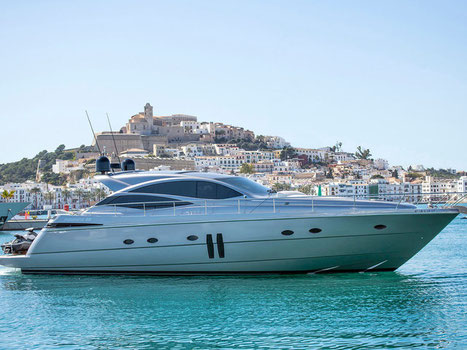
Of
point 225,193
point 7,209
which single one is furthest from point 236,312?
point 7,209

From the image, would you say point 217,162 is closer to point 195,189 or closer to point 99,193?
point 99,193

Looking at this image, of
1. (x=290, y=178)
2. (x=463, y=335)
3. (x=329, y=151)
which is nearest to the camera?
(x=463, y=335)

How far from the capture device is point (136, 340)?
30.1 feet

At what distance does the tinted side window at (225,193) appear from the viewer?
1357 cm

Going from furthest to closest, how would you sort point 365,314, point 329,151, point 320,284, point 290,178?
point 329,151 < point 290,178 < point 320,284 < point 365,314

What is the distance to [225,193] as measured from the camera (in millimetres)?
13602

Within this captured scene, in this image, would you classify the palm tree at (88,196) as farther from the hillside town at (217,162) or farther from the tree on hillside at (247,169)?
the tree on hillside at (247,169)

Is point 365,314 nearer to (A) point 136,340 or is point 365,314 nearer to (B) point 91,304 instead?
(A) point 136,340

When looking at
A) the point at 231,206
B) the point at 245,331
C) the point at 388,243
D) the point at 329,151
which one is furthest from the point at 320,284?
the point at 329,151

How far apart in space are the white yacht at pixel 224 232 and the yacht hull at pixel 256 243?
2 centimetres

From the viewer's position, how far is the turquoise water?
29.7 ft

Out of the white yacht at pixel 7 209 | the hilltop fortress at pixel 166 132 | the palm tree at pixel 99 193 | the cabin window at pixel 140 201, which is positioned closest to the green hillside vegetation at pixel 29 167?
the hilltop fortress at pixel 166 132

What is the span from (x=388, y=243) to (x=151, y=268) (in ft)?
16.4

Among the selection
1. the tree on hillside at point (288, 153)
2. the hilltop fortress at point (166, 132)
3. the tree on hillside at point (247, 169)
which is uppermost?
the hilltop fortress at point (166, 132)
